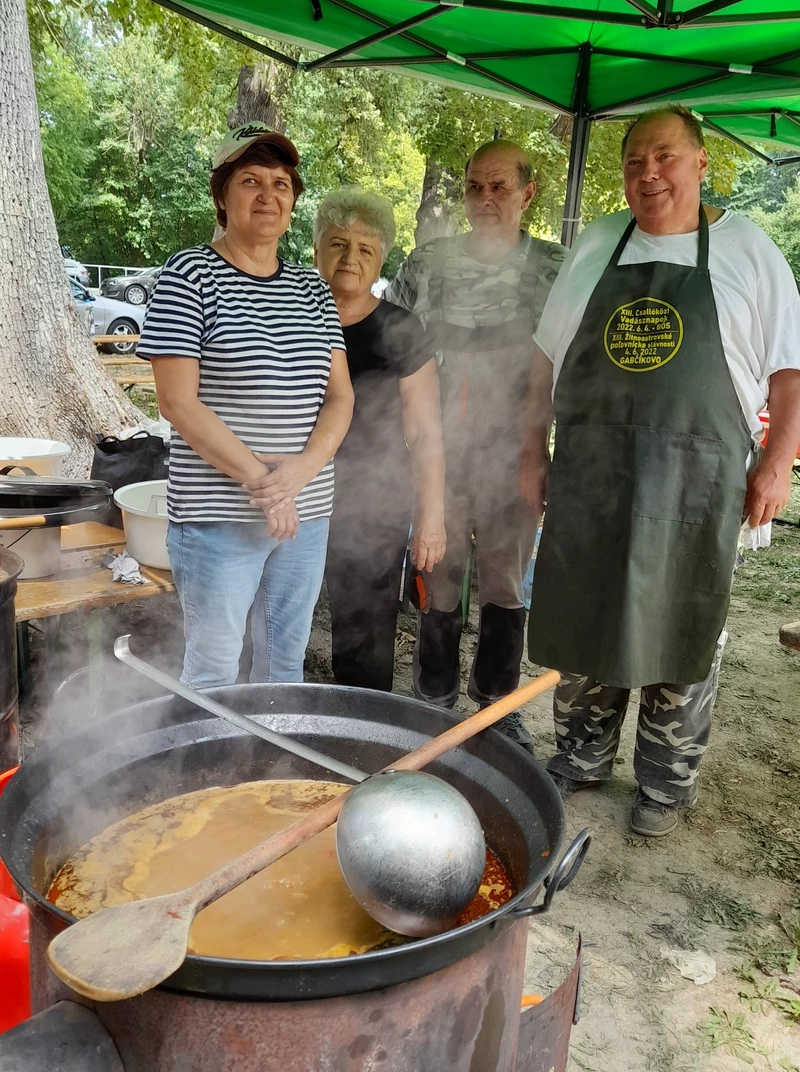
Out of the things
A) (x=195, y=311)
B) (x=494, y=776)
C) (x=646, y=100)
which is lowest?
(x=494, y=776)

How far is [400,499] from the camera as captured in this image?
3.23 meters

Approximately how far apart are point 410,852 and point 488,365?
8.29 ft

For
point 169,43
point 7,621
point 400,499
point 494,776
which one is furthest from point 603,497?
point 169,43

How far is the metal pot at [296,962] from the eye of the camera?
98 cm

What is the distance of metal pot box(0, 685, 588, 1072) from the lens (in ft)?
3.20

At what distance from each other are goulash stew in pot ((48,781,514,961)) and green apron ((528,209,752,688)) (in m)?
1.44

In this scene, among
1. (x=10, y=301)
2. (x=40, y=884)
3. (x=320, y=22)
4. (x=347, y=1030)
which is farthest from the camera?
(x=10, y=301)

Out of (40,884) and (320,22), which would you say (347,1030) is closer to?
(40,884)

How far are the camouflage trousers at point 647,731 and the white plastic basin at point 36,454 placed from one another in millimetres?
2248

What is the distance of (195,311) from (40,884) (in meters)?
1.48

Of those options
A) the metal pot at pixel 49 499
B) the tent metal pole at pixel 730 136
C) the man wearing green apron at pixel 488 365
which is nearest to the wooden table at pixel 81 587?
the metal pot at pixel 49 499

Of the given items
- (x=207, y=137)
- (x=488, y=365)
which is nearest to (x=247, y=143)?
(x=488, y=365)

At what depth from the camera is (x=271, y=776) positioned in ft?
5.66

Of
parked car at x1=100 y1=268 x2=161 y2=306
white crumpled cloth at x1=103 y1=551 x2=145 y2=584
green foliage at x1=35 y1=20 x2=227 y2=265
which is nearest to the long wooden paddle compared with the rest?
white crumpled cloth at x1=103 y1=551 x2=145 y2=584
